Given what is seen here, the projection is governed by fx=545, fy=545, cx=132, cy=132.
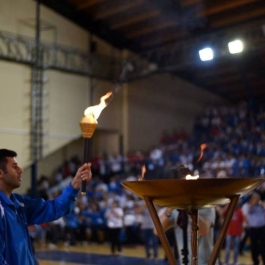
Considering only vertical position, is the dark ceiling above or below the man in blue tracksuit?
above

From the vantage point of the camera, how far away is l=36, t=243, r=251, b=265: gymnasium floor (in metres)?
11.2

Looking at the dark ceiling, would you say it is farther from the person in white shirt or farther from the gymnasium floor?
the gymnasium floor

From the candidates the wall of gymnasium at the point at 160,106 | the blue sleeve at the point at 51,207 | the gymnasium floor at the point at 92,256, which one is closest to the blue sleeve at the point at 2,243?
the blue sleeve at the point at 51,207

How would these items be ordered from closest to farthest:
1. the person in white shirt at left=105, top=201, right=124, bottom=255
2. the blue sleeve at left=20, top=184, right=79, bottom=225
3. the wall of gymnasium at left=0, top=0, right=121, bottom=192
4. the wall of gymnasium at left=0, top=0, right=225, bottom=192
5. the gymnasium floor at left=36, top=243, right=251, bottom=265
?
the blue sleeve at left=20, top=184, right=79, bottom=225 → the gymnasium floor at left=36, top=243, right=251, bottom=265 → the person in white shirt at left=105, top=201, right=124, bottom=255 → the wall of gymnasium at left=0, top=0, right=121, bottom=192 → the wall of gymnasium at left=0, top=0, right=225, bottom=192

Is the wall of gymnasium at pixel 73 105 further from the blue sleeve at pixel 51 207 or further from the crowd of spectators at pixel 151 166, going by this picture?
the blue sleeve at pixel 51 207

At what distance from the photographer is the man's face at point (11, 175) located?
3.19 m

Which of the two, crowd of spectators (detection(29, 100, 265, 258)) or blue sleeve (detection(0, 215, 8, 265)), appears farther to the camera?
crowd of spectators (detection(29, 100, 265, 258))

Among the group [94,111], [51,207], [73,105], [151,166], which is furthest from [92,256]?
[94,111]

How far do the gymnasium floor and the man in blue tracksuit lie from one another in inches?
310

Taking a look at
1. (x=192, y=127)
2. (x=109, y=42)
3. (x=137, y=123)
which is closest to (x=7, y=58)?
(x=109, y=42)

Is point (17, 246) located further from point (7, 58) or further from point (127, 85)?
point (127, 85)

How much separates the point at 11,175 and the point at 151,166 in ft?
48.0

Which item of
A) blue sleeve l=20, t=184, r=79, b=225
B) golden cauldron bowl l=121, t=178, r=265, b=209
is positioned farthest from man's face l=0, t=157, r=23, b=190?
golden cauldron bowl l=121, t=178, r=265, b=209

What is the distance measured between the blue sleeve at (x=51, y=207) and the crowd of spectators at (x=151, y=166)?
10.7 m
